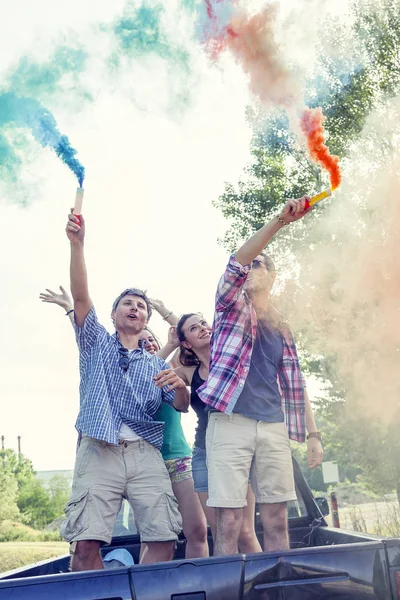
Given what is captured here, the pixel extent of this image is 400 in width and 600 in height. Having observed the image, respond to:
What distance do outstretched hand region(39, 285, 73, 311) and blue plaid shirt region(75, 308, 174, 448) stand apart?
1.95 feet

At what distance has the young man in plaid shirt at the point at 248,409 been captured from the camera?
11.8 ft

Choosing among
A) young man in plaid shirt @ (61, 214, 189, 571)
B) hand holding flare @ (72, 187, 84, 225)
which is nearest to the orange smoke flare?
hand holding flare @ (72, 187, 84, 225)

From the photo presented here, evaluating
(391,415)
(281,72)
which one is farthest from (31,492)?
(281,72)

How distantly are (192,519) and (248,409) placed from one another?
0.99 metres

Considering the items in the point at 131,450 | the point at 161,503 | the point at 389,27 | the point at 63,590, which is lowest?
the point at 63,590

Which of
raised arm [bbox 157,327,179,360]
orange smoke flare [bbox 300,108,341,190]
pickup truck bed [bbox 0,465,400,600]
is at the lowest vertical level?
pickup truck bed [bbox 0,465,400,600]

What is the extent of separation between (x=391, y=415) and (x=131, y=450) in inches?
556

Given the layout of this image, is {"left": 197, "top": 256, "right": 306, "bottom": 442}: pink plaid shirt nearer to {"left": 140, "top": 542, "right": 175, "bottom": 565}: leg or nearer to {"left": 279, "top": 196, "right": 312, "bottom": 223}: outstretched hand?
{"left": 279, "top": 196, "right": 312, "bottom": 223}: outstretched hand

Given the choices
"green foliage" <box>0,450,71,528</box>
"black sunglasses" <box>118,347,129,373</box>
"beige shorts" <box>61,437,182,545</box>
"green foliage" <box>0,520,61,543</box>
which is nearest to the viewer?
"beige shorts" <box>61,437,182,545</box>

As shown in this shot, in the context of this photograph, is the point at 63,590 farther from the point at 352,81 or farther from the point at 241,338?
the point at 352,81

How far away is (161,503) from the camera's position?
Answer: 3.78m

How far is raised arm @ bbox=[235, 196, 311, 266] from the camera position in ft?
11.7

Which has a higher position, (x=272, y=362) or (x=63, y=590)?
(x=272, y=362)

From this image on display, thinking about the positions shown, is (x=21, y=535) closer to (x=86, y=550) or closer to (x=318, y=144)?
(x=318, y=144)
